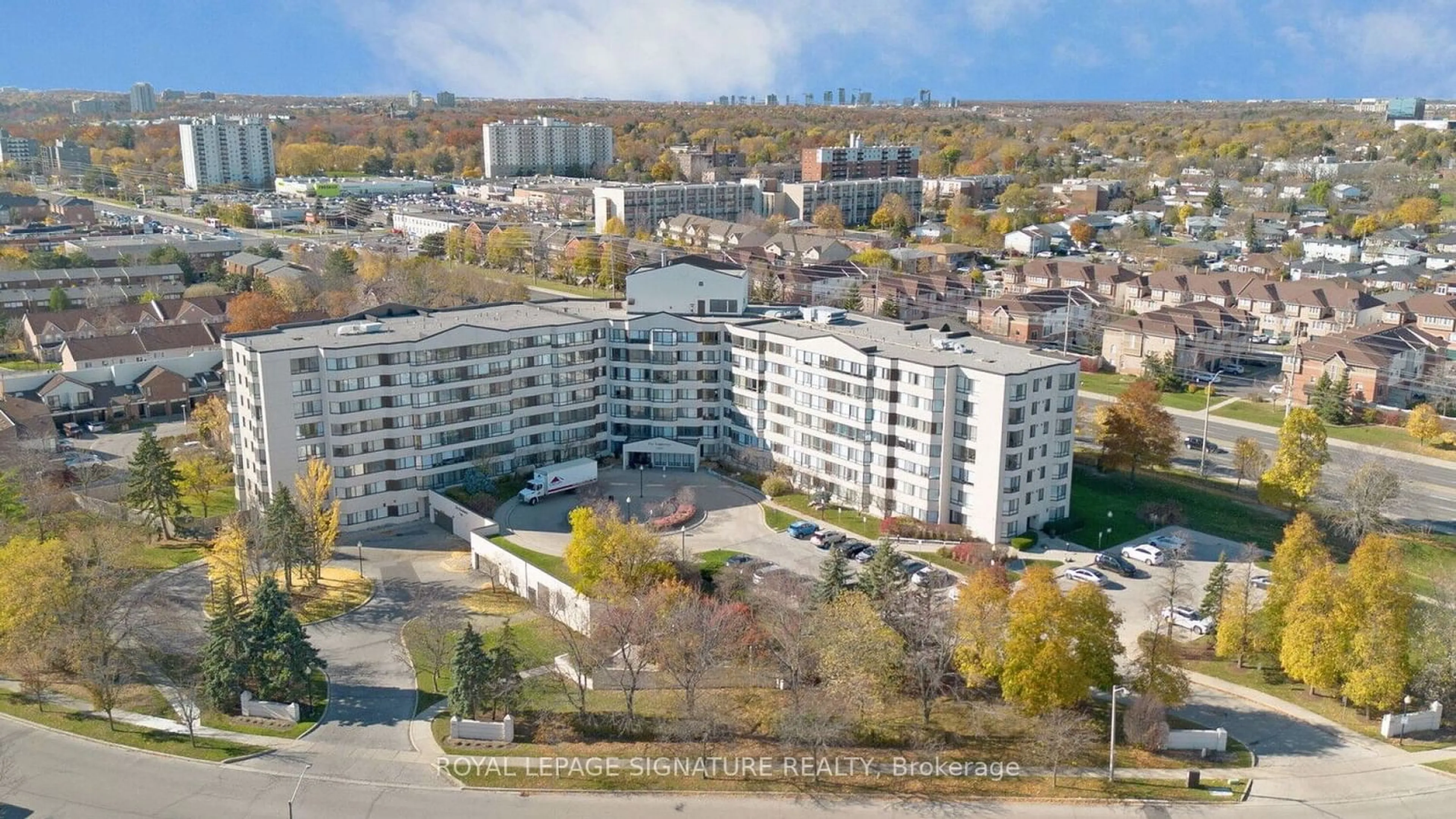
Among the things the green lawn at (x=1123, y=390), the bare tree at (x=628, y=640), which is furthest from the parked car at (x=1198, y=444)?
the bare tree at (x=628, y=640)

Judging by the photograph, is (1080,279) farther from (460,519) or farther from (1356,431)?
(460,519)

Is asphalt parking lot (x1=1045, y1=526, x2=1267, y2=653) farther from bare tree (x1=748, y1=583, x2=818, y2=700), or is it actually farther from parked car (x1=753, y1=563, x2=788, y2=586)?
bare tree (x1=748, y1=583, x2=818, y2=700)

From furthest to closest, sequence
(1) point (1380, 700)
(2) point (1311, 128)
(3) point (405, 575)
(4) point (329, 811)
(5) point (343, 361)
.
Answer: (2) point (1311, 128) → (5) point (343, 361) → (3) point (405, 575) → (1) point (1380, 700) → (4) point (329, 811)

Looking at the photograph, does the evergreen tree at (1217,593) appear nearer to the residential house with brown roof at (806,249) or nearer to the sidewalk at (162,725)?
the sidewalk at (162,725)

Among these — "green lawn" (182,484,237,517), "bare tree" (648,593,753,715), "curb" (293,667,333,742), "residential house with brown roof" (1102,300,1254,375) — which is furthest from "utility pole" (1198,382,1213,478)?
"green lawn" (182,484,237,517)

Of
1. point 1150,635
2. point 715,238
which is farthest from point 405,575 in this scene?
point 715,238

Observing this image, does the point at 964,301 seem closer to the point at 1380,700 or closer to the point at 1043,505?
the point at 1043,505
